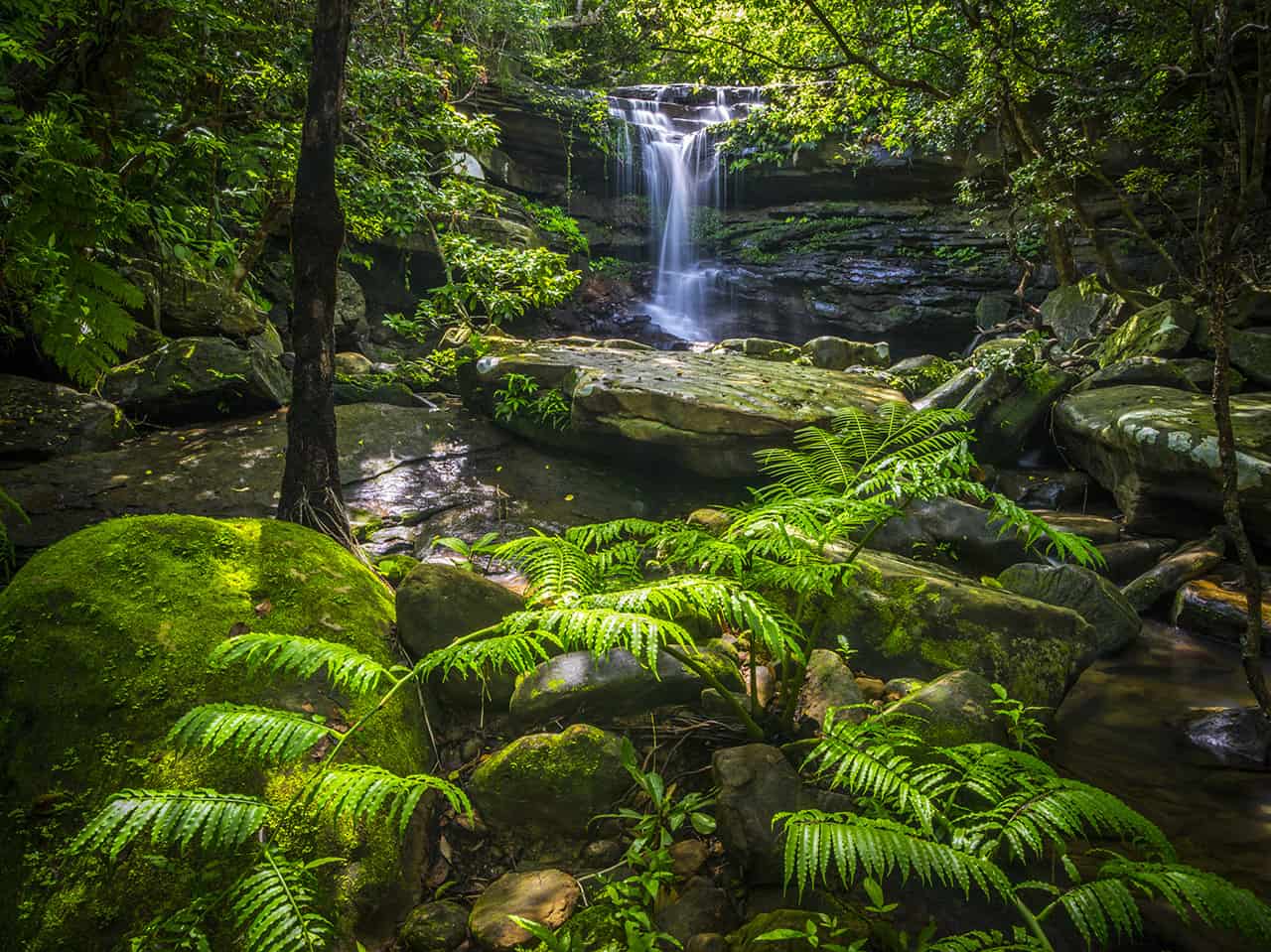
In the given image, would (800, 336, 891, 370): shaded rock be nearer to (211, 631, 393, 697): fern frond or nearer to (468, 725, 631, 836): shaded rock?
(468, 725, 631, 836): shaded rock

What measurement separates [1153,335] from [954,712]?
7.69m

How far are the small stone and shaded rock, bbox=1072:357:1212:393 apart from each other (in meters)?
7.46

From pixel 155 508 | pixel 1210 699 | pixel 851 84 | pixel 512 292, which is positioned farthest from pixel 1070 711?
pixel 851 84

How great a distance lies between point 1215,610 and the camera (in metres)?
4.44

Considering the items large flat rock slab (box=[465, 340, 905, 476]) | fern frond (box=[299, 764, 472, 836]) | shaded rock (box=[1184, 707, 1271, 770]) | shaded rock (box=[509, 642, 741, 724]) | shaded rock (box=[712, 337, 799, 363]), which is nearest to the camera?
fern frond (box=[299, 764, 472, 836])

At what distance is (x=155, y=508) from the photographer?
459cm

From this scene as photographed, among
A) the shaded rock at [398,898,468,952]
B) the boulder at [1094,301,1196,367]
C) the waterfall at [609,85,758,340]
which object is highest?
the waterfall at [609,85,758,340]

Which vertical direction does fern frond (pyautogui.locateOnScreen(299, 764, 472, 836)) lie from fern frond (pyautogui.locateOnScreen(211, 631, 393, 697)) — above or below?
below

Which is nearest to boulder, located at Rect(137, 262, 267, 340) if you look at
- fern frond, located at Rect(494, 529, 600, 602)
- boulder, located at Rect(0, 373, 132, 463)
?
boulder, located at Rect(0, 373, 132, 463)

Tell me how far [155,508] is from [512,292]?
3.14m

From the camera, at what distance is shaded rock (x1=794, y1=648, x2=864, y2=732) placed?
244 cm

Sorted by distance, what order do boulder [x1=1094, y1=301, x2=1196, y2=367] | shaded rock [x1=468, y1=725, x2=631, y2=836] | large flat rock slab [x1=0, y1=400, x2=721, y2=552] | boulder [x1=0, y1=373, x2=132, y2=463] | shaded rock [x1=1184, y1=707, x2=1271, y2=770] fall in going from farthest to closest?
1. boulder [x1=1094, y1=301, x2=1196, y2=367]
2. boulder [x1=0, y1=373, x2=132, y2=463]
3. large flat rock slab [x1=0, y1=400, x2=721, y2=552]
4. shaded rock [x1=1184, y1=707, x2=1271, y2=770]
5. shaded rock [x1=468, y1=725, x2=631, y2=836]

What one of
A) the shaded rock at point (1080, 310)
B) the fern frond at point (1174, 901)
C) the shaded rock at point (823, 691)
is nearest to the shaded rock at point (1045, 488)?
the shaded rock at point (1080, 310)

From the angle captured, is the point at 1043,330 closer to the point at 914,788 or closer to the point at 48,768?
the point at 914,788
